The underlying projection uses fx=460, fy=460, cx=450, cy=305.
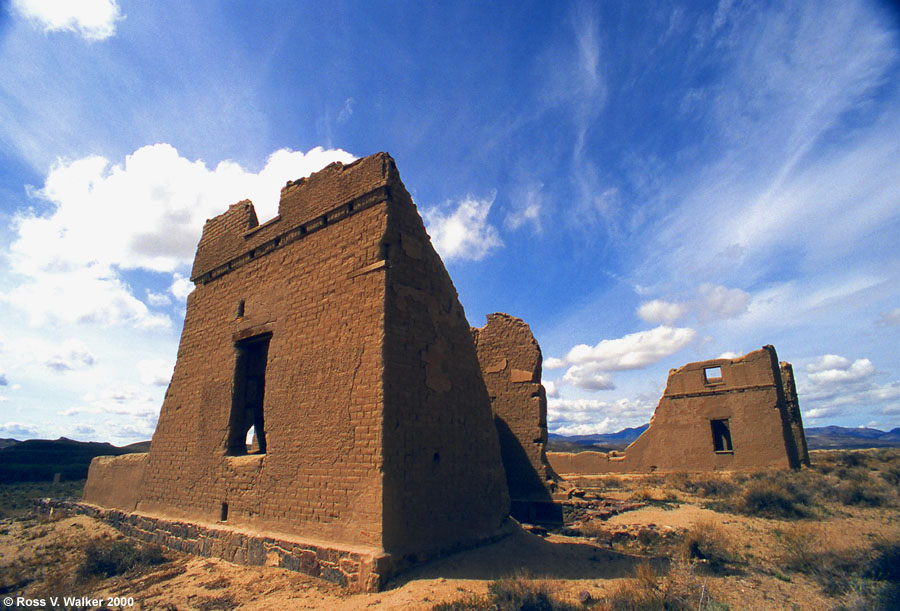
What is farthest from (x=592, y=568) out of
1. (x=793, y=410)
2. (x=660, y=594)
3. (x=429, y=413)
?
(x=793, y=410)

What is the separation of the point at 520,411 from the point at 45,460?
30.4m

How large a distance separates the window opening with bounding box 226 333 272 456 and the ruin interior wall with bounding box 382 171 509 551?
123 inches

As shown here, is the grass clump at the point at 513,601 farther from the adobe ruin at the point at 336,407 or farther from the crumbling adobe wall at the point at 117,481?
the crumbling adobe wall at the point at 117,481

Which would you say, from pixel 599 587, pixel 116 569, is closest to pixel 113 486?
pixel 116 569

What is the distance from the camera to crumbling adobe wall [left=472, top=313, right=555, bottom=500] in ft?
31.3

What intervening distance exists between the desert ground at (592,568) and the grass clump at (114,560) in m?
0.02

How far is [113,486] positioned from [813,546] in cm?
1400

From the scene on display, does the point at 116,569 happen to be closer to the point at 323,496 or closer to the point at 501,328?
the point at 323,496

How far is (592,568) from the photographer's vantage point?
6.12 metres

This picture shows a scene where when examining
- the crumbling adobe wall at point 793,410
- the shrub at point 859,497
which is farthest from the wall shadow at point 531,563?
the crumbling adobe wall at point 793,410

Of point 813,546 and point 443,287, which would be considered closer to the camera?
point 813,546

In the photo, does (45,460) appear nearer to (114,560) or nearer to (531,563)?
(114,560)

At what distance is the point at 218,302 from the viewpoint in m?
9.68

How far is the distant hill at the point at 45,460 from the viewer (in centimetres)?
2328
